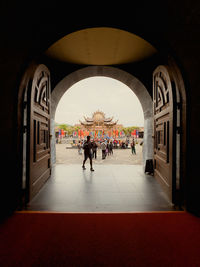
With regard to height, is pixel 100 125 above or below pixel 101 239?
A: above

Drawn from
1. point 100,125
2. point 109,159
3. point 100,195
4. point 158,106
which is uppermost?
point 100,125

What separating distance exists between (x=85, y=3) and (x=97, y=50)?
2.12 metres

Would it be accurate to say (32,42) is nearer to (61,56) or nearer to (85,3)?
(85,3)

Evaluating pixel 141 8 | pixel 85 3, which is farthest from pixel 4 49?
pixel 141 8

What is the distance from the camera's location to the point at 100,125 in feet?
104

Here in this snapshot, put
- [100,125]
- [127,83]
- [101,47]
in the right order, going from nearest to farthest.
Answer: [101,47], [127,83], [100,125]

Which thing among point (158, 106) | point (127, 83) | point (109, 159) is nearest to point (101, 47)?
point (127, 83)

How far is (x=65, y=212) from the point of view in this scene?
2818 millimetres

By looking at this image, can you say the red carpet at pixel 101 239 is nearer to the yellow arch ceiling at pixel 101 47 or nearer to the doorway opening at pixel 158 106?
the doorway opening at pixel 158 106

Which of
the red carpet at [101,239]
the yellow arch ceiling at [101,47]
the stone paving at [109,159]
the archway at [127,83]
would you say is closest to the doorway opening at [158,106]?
the archway at [127,83]

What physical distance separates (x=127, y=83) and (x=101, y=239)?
238 inches

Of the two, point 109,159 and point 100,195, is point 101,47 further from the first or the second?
point 109,159

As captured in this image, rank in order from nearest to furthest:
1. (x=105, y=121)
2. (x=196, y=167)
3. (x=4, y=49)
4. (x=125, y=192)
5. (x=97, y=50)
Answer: (x=4, y=49), (x=196, y=167), (x=125, y=192), (x=97, y=50), (x=105, y=121)

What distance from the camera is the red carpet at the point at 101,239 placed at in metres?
1.72
